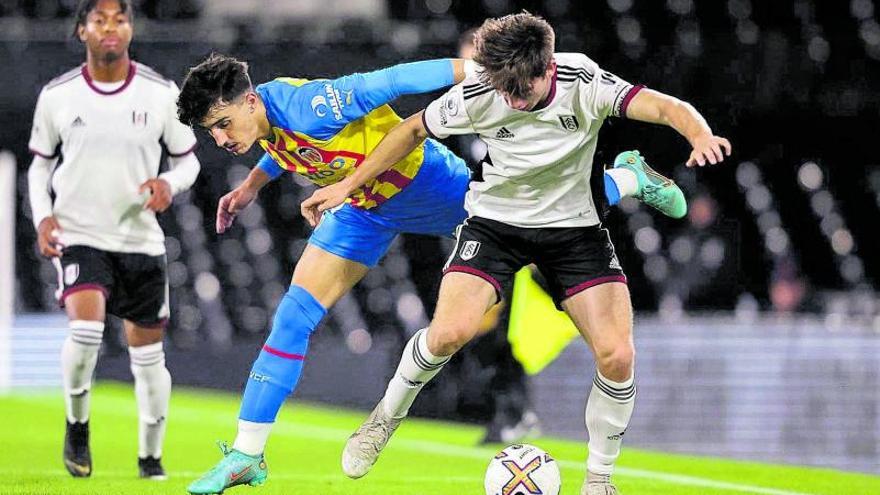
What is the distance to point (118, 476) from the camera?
7051 mm

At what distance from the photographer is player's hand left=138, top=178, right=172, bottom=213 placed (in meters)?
6.67

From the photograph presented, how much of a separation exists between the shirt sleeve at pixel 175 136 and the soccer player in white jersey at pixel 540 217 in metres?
1.89

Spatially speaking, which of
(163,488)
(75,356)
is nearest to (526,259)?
(163,488)

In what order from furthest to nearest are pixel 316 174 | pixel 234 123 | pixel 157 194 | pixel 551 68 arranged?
pixel 157 194 < pixel 316 174 < pixel 234 123 < pixel 551 68

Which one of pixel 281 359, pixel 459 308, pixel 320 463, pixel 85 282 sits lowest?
pixel 320 463

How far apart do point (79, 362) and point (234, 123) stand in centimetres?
186

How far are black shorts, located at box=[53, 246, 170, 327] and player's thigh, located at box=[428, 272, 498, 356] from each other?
206 cm

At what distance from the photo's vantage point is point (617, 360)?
532 centimetres

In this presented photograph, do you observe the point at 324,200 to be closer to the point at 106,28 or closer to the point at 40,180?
the point at 106,28

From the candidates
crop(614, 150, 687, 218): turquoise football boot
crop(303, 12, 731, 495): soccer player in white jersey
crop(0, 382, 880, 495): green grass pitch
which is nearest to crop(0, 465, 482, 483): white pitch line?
crop(0, 382, 880, 495): green grass pitch

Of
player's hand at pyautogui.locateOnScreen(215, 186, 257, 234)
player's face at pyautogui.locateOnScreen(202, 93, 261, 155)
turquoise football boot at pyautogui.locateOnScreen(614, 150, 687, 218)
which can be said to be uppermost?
player's face at pyautogui.locateOnScreen(202, 93, 261, 155)

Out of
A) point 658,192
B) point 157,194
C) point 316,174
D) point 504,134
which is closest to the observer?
point 504,134

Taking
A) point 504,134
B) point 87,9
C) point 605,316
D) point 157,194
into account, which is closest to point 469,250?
point 504,134

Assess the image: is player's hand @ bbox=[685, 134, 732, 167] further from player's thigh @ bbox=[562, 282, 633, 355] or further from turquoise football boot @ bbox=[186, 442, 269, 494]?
turquoise football boot @ bbox=[186, 442, 269, 494]
